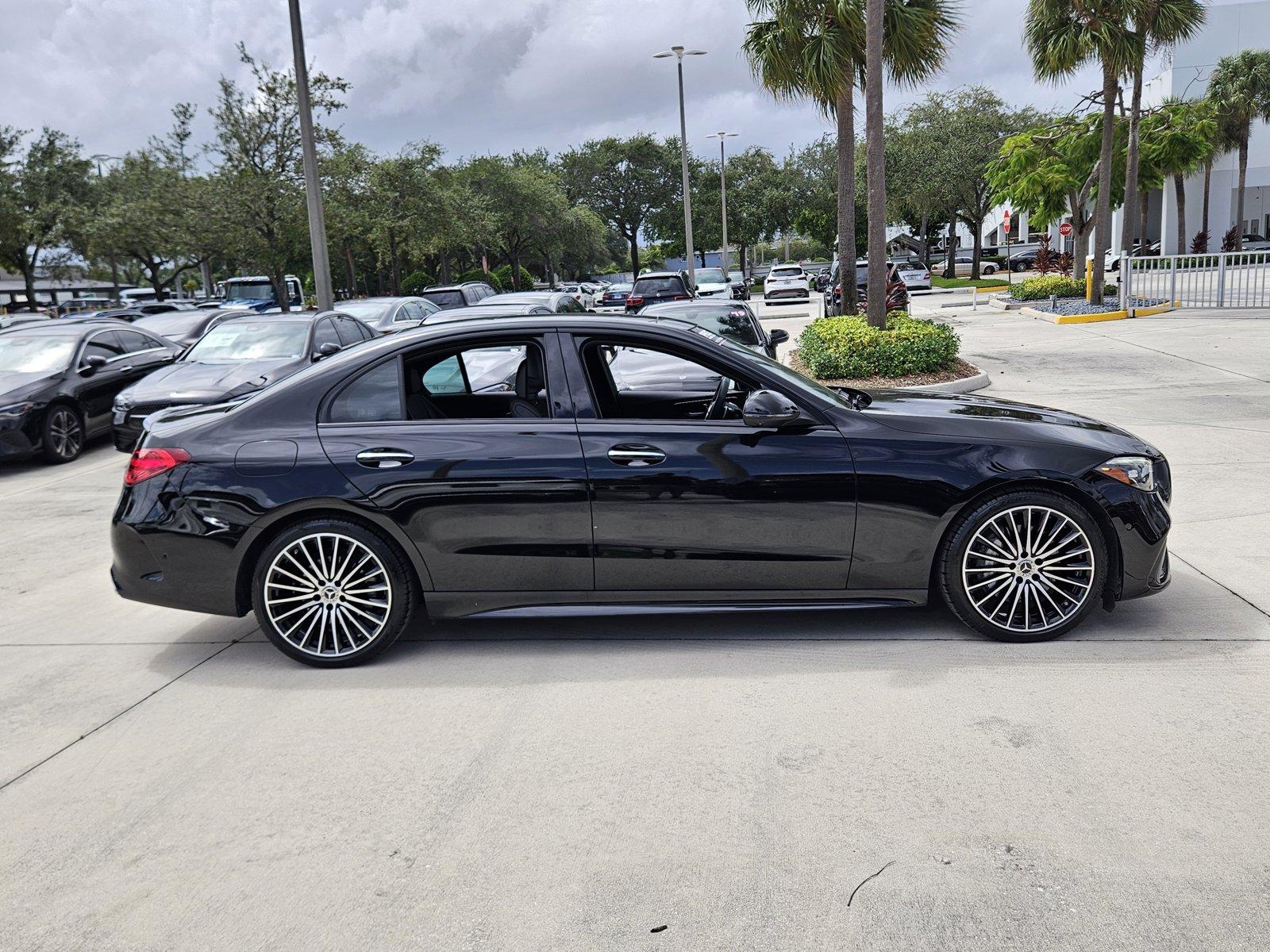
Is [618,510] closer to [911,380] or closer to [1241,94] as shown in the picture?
[911,380]

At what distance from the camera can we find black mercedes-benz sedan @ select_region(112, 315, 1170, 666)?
16.3 ft

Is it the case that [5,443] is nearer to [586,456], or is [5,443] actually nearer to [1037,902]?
[586,456]

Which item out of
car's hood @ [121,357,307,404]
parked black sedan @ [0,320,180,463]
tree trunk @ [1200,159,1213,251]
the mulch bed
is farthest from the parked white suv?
car's hood @ [121,357,307,404]

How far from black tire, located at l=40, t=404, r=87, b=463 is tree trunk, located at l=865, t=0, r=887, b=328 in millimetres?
10077

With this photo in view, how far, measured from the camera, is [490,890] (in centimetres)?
322

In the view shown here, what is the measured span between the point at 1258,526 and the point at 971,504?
3.06 meters

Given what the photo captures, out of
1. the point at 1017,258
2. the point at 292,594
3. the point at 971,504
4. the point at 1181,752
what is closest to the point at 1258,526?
the point at 971,504

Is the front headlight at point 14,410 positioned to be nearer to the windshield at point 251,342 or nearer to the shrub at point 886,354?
the windshield at point 251,342

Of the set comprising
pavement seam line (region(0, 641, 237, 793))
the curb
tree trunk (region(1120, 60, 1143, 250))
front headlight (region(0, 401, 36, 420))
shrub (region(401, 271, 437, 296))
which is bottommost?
the curb

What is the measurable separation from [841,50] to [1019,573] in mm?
16775

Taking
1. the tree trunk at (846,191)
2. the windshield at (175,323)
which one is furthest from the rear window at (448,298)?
the tree trunk at (846,191)

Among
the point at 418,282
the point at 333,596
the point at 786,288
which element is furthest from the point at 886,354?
the point at 418,282

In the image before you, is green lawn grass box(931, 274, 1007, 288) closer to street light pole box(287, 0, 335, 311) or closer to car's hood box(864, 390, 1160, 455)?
street light pole box(287, 0, 335, 311)

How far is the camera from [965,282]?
5447 cm
